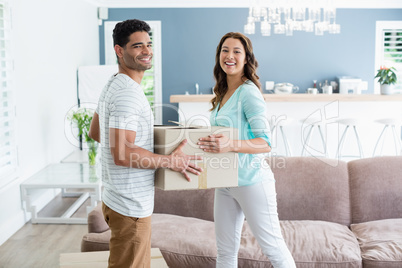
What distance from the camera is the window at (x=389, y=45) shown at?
7652 millimetres

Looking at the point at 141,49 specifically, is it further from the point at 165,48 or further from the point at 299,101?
the point at 165,48

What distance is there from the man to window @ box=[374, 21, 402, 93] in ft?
22.2

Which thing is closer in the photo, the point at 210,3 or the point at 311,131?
the point at 311,131

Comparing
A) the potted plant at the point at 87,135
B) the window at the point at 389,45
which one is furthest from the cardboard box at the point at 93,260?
the window at the point at 389,45

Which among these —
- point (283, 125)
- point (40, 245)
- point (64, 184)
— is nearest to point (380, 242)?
point (40, 245)

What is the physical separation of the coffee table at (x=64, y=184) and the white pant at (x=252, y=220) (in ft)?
6.86

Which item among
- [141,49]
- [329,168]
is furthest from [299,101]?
[141,49]

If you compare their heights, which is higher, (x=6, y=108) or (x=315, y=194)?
(x=6, y=108)

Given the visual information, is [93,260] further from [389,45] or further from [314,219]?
[389,45]

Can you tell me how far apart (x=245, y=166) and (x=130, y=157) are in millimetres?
595

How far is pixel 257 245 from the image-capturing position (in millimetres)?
2557

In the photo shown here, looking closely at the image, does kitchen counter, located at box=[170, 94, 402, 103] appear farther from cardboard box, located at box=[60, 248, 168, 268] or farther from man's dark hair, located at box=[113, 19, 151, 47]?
man's dark hair, located at box=[113, 19, 151, 47]

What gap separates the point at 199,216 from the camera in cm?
304

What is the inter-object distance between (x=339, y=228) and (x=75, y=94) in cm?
436
